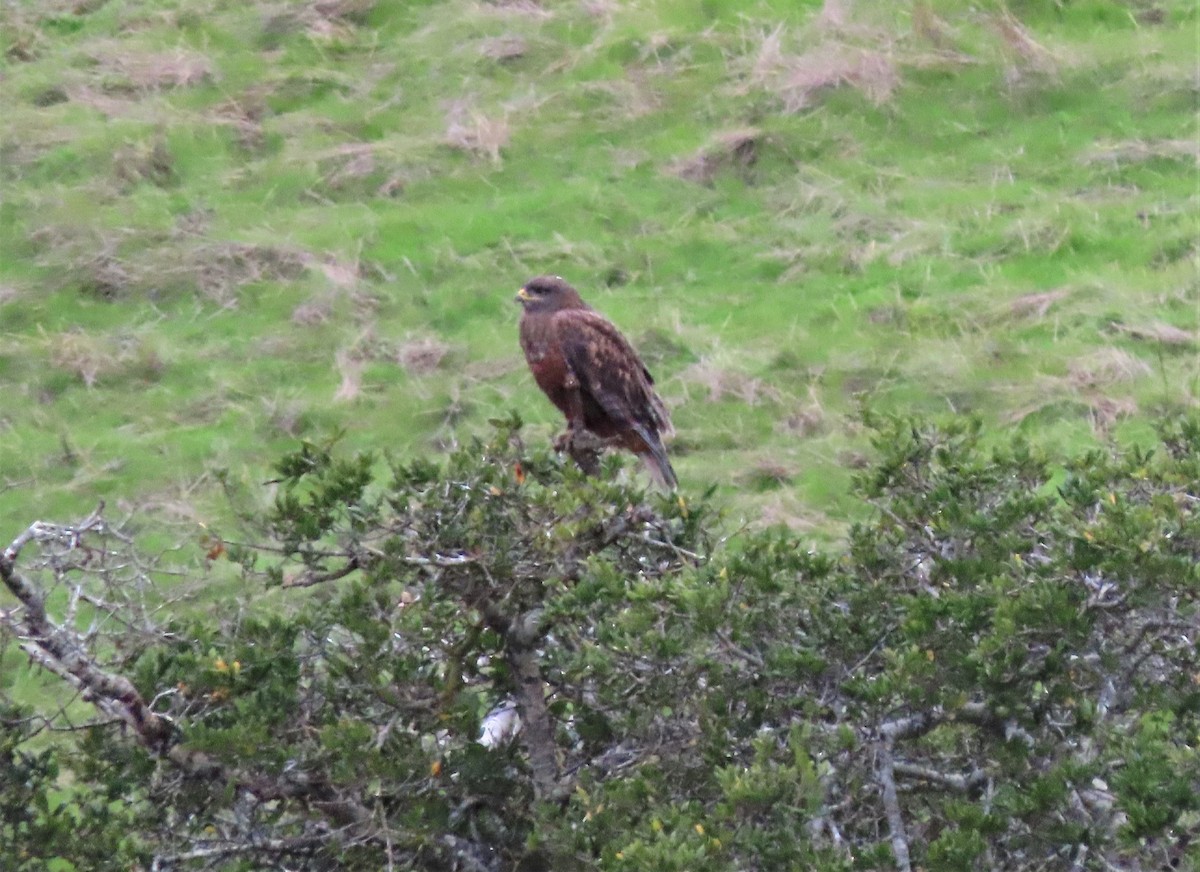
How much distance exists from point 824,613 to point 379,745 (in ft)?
3.04

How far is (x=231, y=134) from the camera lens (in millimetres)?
12984

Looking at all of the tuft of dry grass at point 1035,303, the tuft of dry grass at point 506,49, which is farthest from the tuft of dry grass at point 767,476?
the tuft of dry grass at point 506,49

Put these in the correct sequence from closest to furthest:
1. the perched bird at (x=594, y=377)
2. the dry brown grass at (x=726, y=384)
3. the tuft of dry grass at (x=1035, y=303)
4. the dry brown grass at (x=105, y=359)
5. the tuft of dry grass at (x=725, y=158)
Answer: the perched bird at (x=594, y=377)
the dry brown grass at (x=726, y=384)
the tuft of dry grass at (x=1035, y=303)
the dry brown grass at (x=105, y=359)
the tuft of dry grass at (x=725, y=158)

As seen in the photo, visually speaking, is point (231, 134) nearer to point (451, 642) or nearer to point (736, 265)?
point (736, 265)

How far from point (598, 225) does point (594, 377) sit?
516cm

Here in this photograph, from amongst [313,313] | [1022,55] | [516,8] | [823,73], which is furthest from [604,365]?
[516,8]

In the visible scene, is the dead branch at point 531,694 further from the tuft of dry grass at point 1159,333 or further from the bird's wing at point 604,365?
the tuft of dry grass at point 1159,333

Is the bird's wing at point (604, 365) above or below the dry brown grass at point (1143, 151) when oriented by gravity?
above

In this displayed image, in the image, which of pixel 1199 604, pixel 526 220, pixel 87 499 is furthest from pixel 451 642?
pixel 526 220

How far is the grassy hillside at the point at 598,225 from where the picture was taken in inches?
350

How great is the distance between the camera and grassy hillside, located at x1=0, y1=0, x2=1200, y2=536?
8891 mm

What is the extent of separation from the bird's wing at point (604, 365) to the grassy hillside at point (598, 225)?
1544 millimetres

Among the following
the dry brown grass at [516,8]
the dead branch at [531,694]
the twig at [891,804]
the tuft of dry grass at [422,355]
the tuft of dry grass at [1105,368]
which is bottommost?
the tuft of dry grass at [422,355]

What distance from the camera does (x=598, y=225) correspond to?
1116cm
